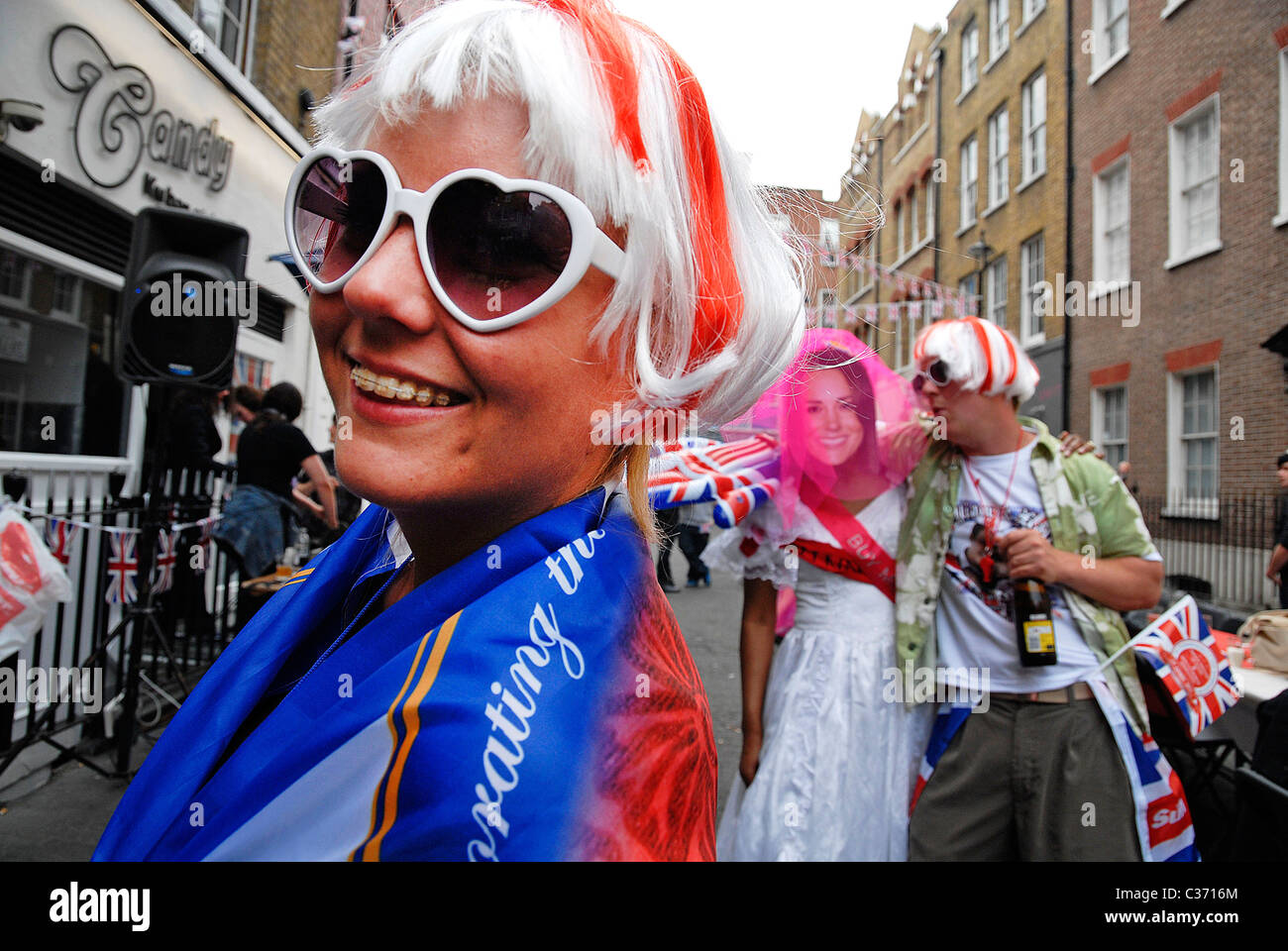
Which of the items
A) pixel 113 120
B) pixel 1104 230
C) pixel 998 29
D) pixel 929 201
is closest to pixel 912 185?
pixel 929 201

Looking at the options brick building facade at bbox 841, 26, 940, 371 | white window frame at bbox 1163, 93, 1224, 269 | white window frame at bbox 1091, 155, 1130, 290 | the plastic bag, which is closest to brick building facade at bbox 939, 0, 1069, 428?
brick building facade at bbox 841, 26, 940, 371

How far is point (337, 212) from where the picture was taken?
855mm

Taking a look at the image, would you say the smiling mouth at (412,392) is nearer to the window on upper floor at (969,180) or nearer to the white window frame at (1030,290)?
the white window frame at (1030,290)

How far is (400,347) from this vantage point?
0.75 meters

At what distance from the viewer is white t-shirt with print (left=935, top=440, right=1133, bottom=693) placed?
2262mm

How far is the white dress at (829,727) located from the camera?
2396 millimetres

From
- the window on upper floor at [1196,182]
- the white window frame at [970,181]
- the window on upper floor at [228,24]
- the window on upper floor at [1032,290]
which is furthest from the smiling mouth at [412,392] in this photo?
the white window frame at [970,181]

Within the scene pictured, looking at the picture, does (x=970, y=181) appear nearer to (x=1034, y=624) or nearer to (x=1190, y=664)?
(x=1190, y=664)

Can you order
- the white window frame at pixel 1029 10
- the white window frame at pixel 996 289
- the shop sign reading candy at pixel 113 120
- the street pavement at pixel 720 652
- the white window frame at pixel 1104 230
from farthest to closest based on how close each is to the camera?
1. the white window frame at pixel 996 289
2. the white window frame at pixel 1029 10
3. the white window frame at pixel 1104 230
4. the shop sign reading candy at pixel 113 120
5. the street pavement at pixel 720 652

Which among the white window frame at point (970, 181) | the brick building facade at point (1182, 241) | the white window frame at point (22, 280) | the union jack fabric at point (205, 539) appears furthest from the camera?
the white window frame at point (970, 181)

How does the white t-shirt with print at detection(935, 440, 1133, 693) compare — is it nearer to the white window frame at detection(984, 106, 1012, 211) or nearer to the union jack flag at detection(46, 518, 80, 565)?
the union jack flag at detection(46, 518, 80, 565)

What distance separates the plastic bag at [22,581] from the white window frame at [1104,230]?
15.0 m
